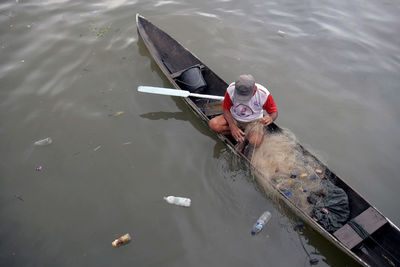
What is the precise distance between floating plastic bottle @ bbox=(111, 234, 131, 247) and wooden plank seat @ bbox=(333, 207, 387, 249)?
3.33 m

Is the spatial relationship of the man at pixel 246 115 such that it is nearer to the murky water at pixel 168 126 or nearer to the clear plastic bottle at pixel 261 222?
the murky water at pixel 168 126

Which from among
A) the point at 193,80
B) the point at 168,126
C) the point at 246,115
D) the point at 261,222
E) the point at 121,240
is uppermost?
the point at 193,80

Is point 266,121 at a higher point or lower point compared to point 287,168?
higher

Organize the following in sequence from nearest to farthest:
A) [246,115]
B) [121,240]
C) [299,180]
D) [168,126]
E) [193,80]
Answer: [121,240]
[299,180]
[246,115]
[168,126]
[193,80]

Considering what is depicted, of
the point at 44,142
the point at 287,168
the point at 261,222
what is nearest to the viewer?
the point at 261,222

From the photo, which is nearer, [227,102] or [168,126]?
[227,102]

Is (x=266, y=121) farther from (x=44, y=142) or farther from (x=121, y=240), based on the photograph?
(x=44, y=142)

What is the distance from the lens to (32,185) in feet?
17.5

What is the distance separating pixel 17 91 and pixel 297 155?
689 centimetres

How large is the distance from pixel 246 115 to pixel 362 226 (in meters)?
2.70

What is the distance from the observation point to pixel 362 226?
13.7 feet

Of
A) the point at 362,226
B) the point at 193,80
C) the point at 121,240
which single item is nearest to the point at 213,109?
the point at 193,80

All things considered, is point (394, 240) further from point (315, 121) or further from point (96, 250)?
point (96, 250)

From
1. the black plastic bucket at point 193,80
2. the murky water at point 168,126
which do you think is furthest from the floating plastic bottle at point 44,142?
the black plastic bucket at point 193,80
